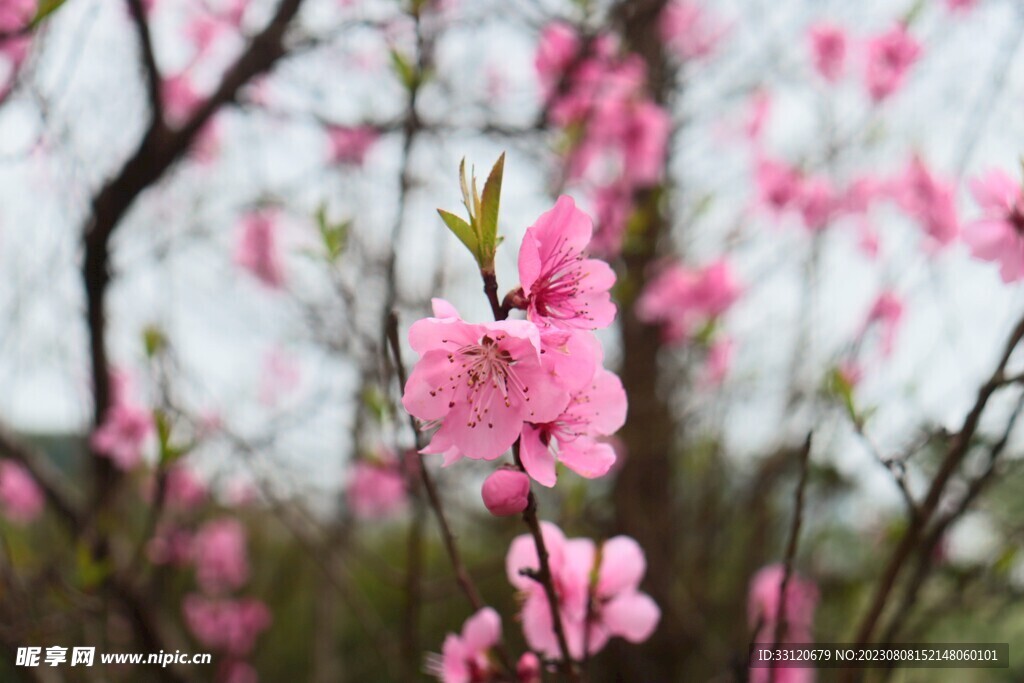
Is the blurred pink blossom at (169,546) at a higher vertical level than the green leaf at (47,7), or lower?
lower

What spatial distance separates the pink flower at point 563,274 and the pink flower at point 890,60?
2348 mm

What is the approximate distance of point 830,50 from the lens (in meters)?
2.86

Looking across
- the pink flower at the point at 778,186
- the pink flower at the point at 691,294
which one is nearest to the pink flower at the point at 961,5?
the pink flower at the point at 778,186

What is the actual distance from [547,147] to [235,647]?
268 centimetres

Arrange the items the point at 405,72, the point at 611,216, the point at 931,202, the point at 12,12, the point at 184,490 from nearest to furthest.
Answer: the point at 405,72
the point at 12,12
the point at 931,202
the point at 611,216
the point at 184,490

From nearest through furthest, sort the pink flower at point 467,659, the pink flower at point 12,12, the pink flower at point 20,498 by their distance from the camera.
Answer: the pink flower at point 467,659
the pink flower at point 12,12
the pink flower at point 20,498

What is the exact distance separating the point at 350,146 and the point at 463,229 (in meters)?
2.10

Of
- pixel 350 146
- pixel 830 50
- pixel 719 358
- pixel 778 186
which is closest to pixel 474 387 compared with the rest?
pixel 350 146

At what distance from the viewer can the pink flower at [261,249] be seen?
329cm

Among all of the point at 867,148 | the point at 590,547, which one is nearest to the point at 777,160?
the point at 867,148

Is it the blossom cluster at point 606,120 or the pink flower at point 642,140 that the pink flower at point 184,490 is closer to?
the blossom cluster at point 606,120

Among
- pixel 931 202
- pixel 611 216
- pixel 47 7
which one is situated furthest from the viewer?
pixel 611 216

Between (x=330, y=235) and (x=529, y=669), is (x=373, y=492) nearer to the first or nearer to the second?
(x=330, y=235)

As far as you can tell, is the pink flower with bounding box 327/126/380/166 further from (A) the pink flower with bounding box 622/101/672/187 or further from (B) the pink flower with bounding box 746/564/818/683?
(B) the pink flower with bounding box 746/564/818/683
